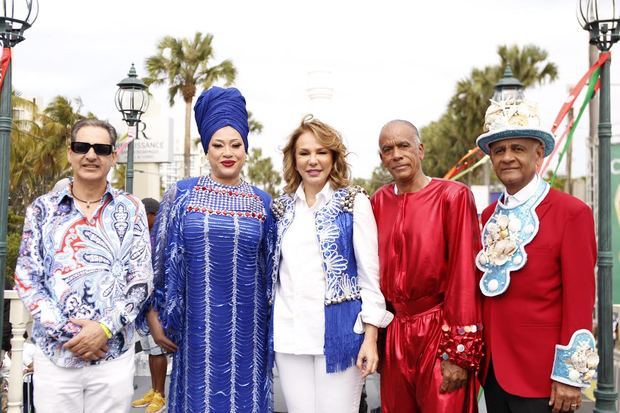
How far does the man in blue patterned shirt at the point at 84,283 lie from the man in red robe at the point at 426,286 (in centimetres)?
124

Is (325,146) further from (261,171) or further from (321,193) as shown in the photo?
(261,171)

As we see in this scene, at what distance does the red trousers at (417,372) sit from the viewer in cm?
265

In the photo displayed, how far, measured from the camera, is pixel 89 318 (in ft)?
8.36

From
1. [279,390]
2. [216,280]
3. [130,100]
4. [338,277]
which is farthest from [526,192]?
[130,100]

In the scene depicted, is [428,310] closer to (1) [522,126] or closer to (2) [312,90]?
(1) [522,126]

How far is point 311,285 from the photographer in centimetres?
271

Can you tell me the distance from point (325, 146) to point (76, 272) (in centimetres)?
130

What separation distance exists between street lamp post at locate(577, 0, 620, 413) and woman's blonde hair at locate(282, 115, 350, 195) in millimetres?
2605

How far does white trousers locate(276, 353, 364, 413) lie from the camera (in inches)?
105

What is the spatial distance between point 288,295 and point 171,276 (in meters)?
0.63

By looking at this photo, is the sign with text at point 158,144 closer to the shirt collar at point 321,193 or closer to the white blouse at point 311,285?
the shirt collar at point 321,193

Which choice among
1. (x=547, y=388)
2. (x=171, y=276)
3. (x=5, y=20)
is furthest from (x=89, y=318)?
(x=5, y=20)

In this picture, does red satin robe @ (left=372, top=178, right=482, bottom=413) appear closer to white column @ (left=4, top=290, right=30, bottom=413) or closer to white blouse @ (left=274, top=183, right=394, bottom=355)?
white blouse @ (left=274, top=183, right=394, bottom=355)

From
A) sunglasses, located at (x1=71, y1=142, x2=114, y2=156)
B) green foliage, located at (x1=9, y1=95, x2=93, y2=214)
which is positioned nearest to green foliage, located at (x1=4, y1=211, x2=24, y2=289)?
green foliage, located at (x1=9, y1=95, x2=93, y2=214)
